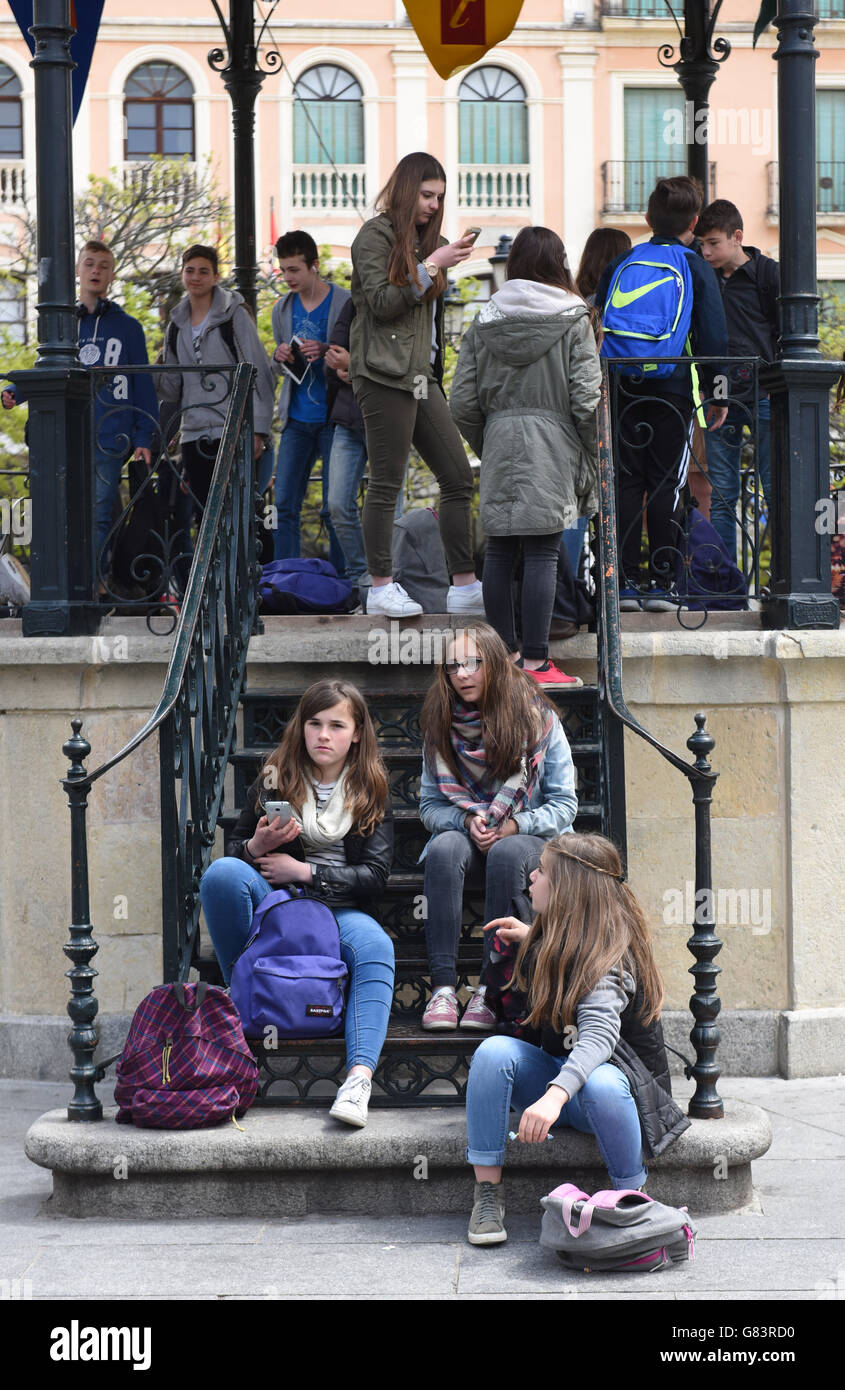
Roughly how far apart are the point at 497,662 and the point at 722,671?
129 cm

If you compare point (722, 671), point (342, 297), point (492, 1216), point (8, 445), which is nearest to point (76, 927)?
point (492, 1216)

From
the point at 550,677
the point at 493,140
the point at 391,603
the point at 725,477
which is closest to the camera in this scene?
the point at 550,677

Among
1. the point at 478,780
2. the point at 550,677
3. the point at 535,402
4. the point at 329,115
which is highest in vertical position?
the point at 329,115

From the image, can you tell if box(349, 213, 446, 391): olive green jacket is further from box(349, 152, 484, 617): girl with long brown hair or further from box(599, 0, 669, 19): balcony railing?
box(599, 0, 669, 19): balcony railing

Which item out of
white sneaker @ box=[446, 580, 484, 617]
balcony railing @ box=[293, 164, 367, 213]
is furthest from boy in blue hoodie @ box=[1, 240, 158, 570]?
balcony railing @ box=[293, 164, 367, 213]

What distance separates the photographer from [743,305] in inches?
317

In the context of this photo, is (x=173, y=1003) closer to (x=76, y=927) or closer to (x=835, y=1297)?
(x=76, y=927)

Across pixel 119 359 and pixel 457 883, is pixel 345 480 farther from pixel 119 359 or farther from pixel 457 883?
pixel 457 883

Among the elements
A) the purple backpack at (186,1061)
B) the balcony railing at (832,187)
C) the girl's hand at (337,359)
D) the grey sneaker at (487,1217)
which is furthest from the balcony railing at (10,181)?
the grey sneaker at (487,1217)

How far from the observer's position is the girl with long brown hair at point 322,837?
5.54 metres

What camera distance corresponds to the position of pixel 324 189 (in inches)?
1339

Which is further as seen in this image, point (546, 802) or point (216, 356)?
point (216, 356)

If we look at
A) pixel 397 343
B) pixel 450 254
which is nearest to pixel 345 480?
pixel 397 343
